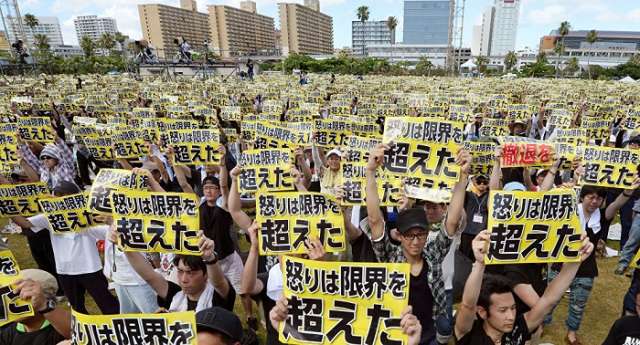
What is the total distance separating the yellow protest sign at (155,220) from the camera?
382 cm

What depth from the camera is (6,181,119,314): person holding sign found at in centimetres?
475

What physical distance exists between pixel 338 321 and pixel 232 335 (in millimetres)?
798

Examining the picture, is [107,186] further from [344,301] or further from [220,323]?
[344,301]

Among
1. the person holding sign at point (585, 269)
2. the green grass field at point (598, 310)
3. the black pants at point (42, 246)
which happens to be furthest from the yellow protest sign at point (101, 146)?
the person holding sign at point (585, 269)

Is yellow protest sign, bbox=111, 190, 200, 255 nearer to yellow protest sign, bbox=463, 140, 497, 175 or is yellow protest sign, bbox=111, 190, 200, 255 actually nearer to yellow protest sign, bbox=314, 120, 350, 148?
yellow protest sign, bbox=314, 120, 350, 148

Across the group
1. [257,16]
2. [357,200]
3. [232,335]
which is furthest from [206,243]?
[257,16]

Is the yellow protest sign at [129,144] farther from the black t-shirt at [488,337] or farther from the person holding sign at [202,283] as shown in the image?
the black t-shirt at [488,337]

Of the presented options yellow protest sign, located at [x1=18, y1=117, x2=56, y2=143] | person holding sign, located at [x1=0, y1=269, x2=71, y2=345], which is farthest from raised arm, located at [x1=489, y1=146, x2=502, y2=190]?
yellow protest sign, located at [x1=18, y1=117, x2=56, y2=143]

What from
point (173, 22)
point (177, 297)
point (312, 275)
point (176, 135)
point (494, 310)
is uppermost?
point (173, 22)

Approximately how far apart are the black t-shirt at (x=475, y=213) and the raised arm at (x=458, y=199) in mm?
1852

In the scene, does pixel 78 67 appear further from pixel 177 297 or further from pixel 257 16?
pixel 257 16

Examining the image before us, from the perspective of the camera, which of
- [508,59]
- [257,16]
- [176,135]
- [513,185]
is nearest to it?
[513,185]

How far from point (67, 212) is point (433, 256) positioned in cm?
424

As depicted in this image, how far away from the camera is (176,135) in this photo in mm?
6289
